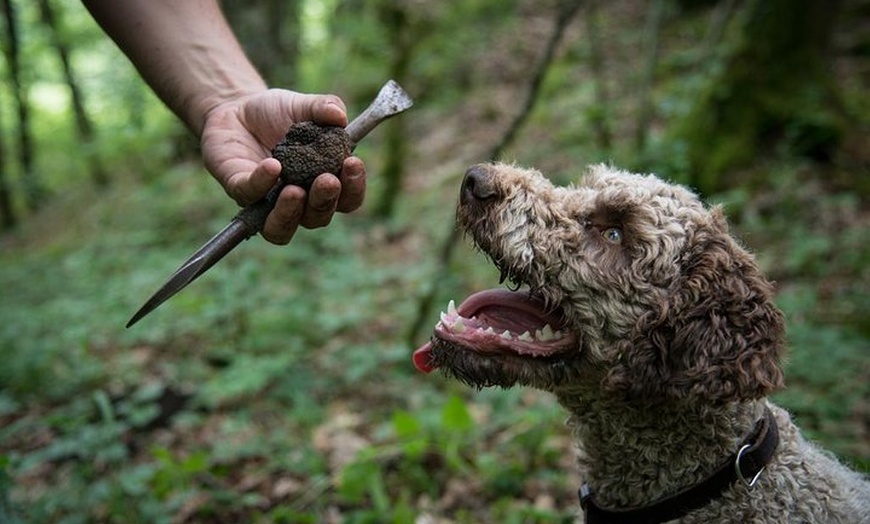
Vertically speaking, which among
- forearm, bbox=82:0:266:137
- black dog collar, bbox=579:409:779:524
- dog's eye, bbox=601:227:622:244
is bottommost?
black dog collar, bbox=579:409:779:524

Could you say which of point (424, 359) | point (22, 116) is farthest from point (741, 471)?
point (22, 116)

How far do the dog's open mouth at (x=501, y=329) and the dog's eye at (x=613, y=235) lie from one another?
363 millimetres

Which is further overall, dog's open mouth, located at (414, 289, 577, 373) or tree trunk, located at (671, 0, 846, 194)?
tree trunk, located at (671, 0, 846, 194)

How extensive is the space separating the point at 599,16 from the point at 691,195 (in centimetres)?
1234

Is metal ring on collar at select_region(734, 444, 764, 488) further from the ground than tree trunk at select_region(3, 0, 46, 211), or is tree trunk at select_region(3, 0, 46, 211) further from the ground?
tree trunk at select_region(3, 0, 46, 211)

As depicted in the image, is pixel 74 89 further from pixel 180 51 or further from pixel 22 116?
pixel 180 51

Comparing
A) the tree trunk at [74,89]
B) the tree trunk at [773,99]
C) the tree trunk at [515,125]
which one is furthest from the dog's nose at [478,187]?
the tree trunk at [74,89]

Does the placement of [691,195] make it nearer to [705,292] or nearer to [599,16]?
[705,292]

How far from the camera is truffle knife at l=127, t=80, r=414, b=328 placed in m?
2.17

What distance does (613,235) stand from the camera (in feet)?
9.33

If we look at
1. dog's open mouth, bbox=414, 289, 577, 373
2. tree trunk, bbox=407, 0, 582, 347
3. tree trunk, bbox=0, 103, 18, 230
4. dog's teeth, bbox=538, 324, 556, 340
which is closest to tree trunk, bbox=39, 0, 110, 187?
tree trunk, bbox=0, 103, 18, 230

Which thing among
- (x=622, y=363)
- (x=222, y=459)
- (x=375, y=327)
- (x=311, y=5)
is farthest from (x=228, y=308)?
(x=311, y=5)

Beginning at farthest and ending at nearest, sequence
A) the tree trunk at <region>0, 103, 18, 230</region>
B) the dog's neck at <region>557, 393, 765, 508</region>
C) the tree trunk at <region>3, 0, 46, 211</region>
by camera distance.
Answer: the tree trunk at <region>0, 103, 18, 230</region> < the tree trunk at <region>3, 0, 46, 211</region> < the dog's neck at <region>557, 393, 765, 508</region>

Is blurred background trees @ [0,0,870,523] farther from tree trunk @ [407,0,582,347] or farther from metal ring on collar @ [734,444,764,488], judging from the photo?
metal ring on collar @ [734,444,764,488]
